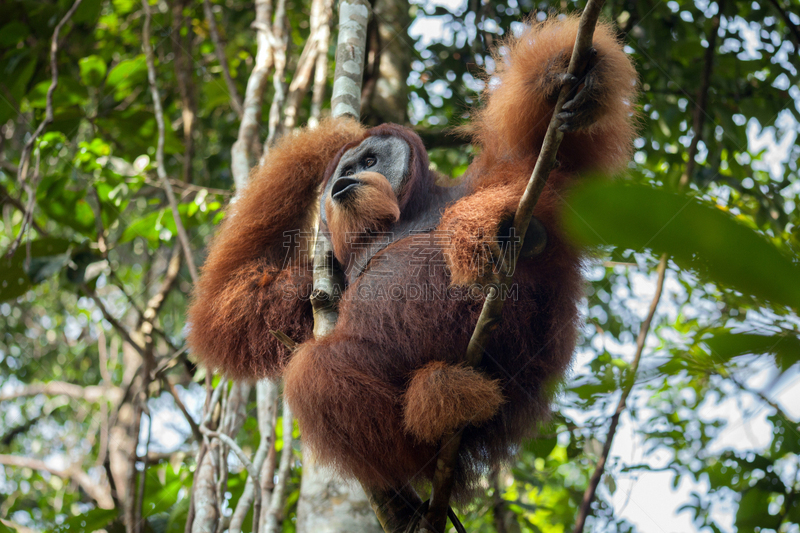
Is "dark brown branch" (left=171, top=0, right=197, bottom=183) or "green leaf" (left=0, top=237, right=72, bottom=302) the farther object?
"dark brown branch" (left=171, top=0, right=197, bottom=183)

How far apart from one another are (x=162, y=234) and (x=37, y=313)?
5.96 metres

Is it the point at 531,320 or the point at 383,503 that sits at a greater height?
the point at 531,320

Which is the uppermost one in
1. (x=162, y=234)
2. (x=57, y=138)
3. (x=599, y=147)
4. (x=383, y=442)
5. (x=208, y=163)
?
(x=208, y=163)

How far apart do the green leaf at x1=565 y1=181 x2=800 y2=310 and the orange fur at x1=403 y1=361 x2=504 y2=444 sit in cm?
142

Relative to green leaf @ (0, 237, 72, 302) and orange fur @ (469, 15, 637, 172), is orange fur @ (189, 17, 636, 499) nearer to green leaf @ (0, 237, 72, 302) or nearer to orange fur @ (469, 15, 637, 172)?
orange fur @ (469, 15, 637, 172)

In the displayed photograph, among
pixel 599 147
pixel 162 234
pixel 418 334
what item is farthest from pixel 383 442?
pixel 162 234

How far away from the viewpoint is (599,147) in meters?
2.05

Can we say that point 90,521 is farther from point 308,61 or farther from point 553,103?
point 553,103

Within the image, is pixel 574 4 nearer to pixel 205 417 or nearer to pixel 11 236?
pixel 205 417

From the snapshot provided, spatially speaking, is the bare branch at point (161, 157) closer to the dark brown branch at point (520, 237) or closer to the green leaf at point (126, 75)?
the green leaf at point (126, 75)

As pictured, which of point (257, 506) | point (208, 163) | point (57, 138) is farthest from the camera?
point (208, 163)

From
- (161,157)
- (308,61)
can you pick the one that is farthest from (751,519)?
(161,157)

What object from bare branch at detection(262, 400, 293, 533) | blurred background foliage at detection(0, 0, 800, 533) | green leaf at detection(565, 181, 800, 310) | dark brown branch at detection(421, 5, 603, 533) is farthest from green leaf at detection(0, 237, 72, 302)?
green leaf at detection(565, 181, 800, 310)

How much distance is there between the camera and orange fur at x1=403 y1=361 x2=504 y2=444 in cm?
181
